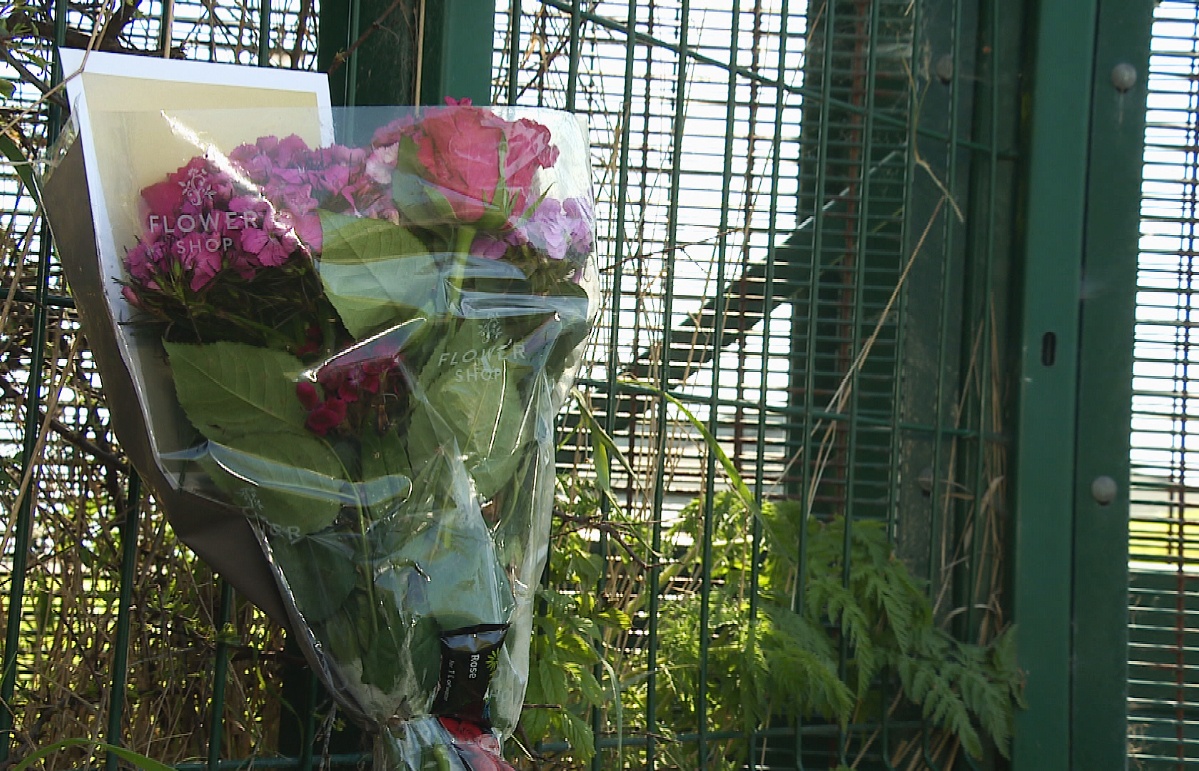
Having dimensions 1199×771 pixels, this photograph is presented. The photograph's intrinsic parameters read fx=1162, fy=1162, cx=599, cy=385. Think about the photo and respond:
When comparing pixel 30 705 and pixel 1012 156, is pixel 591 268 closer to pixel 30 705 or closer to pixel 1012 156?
pixel 30 705

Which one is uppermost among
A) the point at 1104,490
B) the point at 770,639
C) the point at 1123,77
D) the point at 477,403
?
the point at 1123,77

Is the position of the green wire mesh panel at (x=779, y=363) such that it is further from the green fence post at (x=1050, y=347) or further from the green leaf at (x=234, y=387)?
the green leaf at (x=234, y=387)

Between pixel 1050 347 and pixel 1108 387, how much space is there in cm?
20

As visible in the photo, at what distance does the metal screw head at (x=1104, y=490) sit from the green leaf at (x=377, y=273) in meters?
2.50

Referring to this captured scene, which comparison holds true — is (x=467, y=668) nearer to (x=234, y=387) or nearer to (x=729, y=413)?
(x=234, y=387)

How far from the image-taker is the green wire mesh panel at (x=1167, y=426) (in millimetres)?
3299

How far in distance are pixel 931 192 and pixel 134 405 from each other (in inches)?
103

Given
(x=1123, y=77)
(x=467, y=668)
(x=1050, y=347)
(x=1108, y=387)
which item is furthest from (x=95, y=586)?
(x=1123, y=77)

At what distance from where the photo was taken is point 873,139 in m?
3.50

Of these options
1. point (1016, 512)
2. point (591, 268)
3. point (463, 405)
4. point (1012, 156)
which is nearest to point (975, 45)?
point (1012, 156)

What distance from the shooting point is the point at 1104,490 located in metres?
3.26

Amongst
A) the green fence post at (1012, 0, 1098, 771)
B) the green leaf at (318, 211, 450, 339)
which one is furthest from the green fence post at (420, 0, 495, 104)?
the green fence post at (1012, 0, 1098, 771)

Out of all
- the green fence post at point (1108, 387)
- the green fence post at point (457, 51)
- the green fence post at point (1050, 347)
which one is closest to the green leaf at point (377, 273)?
the green fence post at point (457, 51)

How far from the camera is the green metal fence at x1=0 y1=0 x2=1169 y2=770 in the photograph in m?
2.25
